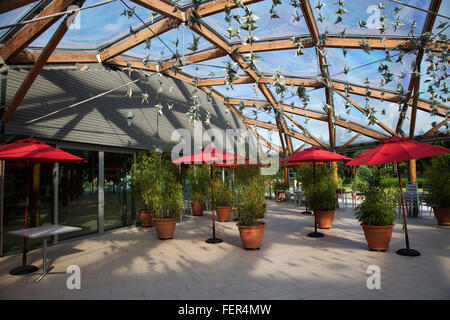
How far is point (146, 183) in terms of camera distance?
7.03m

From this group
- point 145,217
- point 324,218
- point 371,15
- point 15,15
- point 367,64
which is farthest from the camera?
point 145,217

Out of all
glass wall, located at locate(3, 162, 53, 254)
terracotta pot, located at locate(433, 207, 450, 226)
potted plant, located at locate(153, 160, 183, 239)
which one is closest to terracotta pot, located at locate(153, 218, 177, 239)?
potted plant, located at locate(153, 160, 183, 239)

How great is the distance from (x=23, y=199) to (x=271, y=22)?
6.70 meters

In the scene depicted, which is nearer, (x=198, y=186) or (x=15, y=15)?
(x=15, y=15)

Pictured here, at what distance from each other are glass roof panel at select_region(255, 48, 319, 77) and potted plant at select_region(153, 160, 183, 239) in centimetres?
434

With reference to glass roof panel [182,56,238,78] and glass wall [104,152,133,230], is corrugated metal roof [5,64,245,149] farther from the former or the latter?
glass roof panel [182,56,238,78]

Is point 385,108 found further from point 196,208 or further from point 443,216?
point 196,208

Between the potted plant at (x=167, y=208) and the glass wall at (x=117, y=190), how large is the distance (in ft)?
4.89

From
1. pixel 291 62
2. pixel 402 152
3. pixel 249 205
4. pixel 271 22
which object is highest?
pixel 271 22

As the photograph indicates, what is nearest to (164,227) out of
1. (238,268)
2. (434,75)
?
(238,268)
